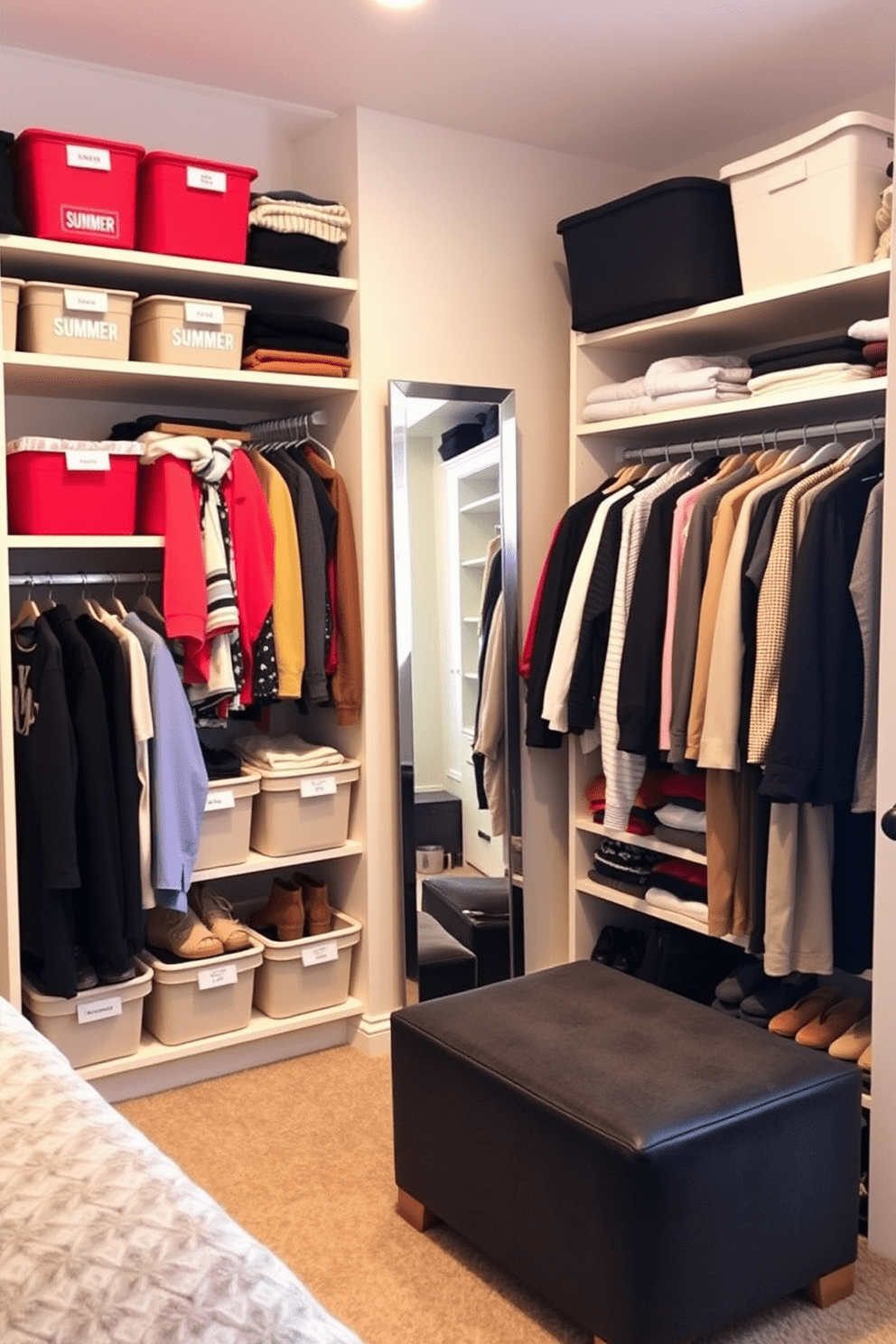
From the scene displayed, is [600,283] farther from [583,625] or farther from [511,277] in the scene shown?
[583,625]

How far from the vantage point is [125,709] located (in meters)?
2.93

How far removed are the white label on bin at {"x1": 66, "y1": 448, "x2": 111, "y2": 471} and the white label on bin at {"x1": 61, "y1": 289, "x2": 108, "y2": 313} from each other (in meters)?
0.33

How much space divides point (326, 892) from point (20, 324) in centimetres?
170

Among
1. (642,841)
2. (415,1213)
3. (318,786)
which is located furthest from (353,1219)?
(642,841)

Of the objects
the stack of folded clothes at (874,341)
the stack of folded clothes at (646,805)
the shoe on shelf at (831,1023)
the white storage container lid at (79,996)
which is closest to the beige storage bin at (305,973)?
the white storage container lid at (79,996)

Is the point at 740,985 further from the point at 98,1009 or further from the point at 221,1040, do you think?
the point at 98,1009

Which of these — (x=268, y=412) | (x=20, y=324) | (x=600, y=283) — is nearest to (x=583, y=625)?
(x=600, y=283)

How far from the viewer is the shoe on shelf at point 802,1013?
2.91 metres

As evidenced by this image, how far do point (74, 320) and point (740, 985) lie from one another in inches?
89.1

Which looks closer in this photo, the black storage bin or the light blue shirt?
the light blue shirt

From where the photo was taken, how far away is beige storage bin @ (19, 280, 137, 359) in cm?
292

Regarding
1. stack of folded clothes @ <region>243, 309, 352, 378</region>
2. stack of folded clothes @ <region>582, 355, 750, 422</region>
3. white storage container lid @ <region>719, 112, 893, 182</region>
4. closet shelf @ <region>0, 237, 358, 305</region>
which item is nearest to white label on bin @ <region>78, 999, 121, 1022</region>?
stack of folded clothes @ <region>243, 309, 352, 378</region>

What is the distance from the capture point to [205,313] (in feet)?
10.2

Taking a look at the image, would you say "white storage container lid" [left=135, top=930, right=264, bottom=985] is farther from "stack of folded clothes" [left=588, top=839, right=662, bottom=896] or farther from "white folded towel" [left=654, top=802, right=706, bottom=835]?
"white folded towel" [left=654, top=802, right=706, bottom=835]
